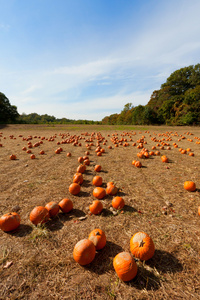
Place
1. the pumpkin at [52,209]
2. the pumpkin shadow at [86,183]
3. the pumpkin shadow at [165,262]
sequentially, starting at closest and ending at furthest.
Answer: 1. the pumpkin shadow at [165,262]
2. the pumpkin at [52,209]
3. the pumpkin shadow at [86,183]

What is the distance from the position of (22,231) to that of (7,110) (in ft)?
225

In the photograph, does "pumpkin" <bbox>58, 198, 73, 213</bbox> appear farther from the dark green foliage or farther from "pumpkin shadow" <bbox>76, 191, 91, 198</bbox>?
the dark green foliage

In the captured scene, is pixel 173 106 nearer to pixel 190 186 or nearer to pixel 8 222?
pixel 190 186

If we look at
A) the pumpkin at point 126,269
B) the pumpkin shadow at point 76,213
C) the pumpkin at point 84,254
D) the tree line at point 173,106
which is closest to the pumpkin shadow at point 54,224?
the pumpkin shadow at point 76,213

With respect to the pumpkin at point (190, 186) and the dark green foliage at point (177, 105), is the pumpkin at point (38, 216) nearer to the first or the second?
the pumpkin at point (190, 186)

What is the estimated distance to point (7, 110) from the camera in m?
56.4

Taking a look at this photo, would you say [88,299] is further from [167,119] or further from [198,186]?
[167,119]

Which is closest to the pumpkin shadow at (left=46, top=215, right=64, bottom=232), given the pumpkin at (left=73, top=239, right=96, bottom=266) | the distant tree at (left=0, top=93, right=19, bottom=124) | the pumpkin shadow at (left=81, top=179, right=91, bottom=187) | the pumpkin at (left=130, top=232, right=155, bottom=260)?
the pumpkin at (left=73, top=239, right=96, bottom=266)

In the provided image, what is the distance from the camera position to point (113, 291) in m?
1.82

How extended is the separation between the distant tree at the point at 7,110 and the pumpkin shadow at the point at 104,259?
64904 millimetres

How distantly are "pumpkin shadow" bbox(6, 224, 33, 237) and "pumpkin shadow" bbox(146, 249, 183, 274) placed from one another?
96.5 inches

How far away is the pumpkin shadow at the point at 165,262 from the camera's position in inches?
82.1

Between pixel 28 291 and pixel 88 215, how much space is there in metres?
1.69

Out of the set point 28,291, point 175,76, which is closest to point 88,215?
point 28,291
